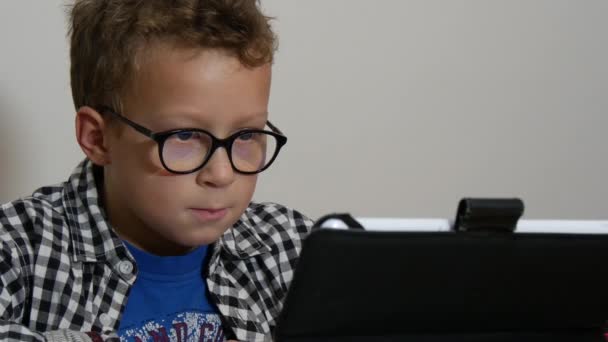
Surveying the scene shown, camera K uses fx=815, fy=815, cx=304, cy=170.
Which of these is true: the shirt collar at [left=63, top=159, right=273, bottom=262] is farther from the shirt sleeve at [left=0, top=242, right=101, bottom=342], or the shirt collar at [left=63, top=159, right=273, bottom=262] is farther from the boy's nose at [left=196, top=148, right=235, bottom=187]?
the boy's nose at [left=196, top=148, right=235, bottom=187]

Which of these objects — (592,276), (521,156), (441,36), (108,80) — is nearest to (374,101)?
(441,36)

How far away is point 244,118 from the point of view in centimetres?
101

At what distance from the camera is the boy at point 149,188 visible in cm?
100

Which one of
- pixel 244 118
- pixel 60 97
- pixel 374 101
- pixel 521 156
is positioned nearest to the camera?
pixel 244 118

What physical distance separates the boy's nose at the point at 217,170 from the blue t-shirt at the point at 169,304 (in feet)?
0.65

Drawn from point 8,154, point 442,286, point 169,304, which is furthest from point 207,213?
point 8,154

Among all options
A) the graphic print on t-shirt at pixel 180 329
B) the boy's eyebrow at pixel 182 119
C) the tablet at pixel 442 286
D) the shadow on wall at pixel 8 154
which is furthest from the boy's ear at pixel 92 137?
the tablet at pixel 442 286

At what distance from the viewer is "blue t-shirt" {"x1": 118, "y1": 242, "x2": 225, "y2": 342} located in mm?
1106

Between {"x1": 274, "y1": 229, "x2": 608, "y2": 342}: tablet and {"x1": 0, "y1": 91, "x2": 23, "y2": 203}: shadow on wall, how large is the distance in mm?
865

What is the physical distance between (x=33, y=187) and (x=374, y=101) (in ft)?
2.25

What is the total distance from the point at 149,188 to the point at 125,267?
144 millimetres

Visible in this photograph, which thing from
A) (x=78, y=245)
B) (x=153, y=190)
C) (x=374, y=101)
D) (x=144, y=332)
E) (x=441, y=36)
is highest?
(x=441, y=36)

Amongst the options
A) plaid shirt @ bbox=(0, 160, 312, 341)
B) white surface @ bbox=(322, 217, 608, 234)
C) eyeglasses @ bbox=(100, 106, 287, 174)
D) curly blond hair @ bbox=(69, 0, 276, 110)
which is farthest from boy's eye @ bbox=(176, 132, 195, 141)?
white surface @ bbox=(322, 217, 608, 234)

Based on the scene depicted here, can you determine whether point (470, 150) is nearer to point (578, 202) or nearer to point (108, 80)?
point (578, 202)
